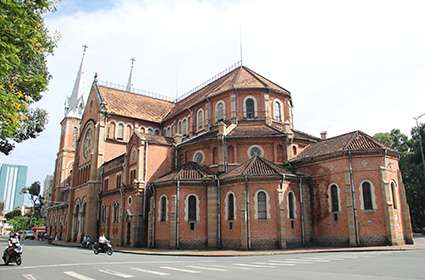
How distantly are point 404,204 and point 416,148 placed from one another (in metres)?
23.1

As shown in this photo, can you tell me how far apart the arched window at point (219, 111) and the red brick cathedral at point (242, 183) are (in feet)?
0.39

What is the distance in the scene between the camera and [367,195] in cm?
2845

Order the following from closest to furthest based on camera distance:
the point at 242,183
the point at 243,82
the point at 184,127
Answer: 1. the point at 242,183
2. the point at 243,82
3. the point at 184,127

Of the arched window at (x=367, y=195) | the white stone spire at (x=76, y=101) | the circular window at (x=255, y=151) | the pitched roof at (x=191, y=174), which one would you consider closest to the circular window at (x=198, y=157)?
the pitched roof at (x=191, y=174)

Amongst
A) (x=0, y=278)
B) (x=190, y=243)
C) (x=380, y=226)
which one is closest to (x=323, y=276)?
(x=0, y=278)

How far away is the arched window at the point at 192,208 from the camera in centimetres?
3152

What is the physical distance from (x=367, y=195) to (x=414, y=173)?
79.9ft

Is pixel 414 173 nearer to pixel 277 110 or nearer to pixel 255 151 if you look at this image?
pixel 277 110

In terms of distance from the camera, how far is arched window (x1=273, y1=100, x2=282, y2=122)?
39.4 metres

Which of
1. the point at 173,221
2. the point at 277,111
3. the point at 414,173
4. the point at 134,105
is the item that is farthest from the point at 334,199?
the point at 134,105

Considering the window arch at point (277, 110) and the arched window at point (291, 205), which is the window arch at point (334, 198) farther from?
the window arch at point (277, 110)

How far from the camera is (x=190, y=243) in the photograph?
3072 cm

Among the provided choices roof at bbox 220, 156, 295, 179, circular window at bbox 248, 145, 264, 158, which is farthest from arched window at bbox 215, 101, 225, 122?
roof at bbox 220, 156, 295, 179

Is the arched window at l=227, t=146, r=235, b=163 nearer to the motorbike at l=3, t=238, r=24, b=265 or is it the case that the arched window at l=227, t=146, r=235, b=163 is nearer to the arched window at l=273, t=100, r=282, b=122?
the arched window at l=273, t=100, r=282, b=122
